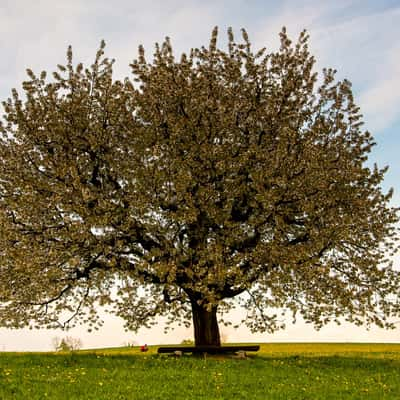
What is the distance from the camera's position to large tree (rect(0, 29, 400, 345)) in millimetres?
26453

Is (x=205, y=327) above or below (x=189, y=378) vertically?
above

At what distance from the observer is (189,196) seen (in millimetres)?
25750

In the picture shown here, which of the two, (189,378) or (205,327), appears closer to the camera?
(189,378)

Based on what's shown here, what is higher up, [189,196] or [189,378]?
[189,196]

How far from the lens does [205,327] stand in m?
29.7

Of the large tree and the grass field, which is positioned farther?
the large tree

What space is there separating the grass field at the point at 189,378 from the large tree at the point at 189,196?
272 cm

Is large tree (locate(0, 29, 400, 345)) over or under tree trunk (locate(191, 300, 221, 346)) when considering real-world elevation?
over

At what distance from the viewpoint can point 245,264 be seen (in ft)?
90.5

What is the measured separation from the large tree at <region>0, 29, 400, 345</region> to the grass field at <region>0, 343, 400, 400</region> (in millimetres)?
2721

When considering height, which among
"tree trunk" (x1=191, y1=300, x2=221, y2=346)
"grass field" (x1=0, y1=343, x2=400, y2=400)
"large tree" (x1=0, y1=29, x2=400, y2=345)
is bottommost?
"grass field" (x1=0, y1=343, x2=400, y2=400)

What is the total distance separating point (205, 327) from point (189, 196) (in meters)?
8.39

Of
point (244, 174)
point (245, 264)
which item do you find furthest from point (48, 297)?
point (244, 174)

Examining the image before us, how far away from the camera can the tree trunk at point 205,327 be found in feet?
97.2
